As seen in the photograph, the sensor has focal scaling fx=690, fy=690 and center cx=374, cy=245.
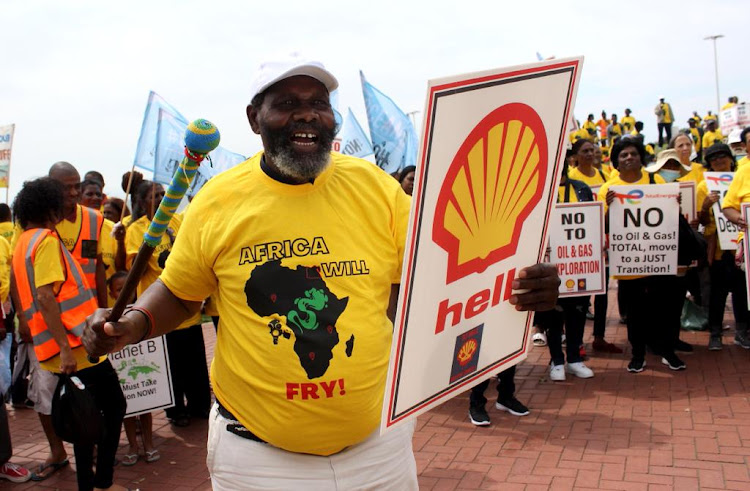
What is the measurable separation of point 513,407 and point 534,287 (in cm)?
393

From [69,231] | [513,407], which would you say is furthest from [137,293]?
[513,407]

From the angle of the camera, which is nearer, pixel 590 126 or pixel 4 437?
pixel 4 437

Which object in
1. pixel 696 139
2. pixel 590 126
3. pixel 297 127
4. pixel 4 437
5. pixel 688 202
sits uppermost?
pixel 590 126

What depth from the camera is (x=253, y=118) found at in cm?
240

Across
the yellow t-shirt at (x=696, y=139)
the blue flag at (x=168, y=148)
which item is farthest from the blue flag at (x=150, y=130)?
the yellow t-shirt at (x=696, y=139)

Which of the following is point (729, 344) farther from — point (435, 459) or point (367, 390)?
point (367, 390)

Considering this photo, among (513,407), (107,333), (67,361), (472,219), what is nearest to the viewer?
(472,219)

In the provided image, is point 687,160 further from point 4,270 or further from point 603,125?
point 603,125

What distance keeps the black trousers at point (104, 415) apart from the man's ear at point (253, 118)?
2508 millimetres

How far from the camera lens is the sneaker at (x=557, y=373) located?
6262 millimetres

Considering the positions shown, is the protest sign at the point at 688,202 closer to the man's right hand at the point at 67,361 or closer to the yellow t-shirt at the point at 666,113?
the man's right hand at the point at 67,361

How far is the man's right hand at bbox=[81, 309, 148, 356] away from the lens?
2047mm

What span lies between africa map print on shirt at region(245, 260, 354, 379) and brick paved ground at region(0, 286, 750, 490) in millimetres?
2603

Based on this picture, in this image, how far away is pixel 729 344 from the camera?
276 inches
